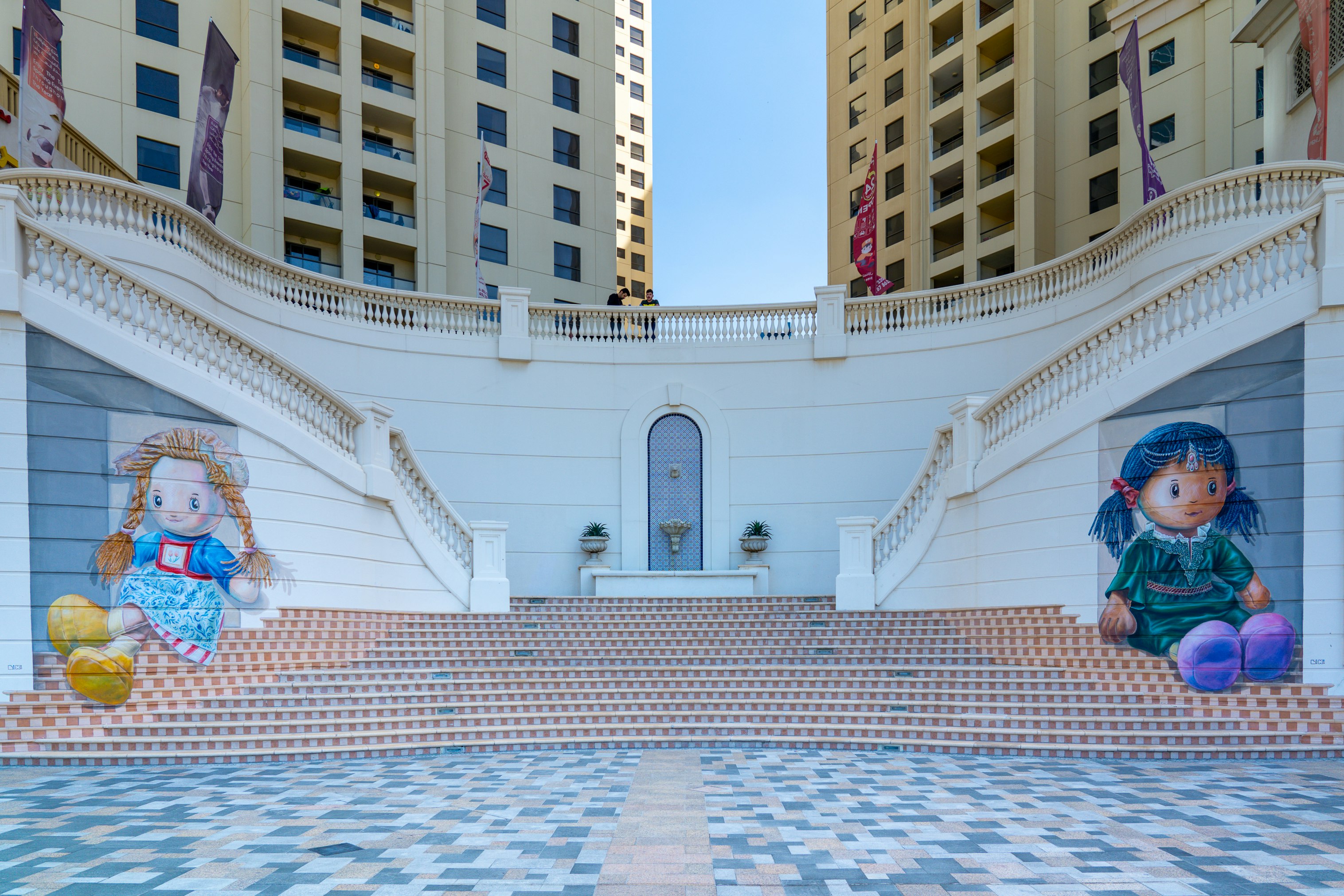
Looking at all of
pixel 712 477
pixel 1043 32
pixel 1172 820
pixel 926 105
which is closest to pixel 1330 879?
pixel 1172 820

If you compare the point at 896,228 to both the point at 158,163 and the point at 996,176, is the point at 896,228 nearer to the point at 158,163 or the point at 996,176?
the point at 996,176

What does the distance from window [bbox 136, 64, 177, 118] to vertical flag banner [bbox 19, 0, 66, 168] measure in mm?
9651

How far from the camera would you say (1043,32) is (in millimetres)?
27625

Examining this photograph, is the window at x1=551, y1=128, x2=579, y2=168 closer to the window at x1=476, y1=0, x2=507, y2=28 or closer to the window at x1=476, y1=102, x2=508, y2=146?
the window at x1=476, y1=102, x2=508, y2=146

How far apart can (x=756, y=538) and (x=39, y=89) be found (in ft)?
43.0

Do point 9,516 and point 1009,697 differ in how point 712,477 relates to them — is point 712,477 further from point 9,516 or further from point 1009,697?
point 9,516

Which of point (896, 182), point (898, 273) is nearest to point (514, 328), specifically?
point (898, 273)

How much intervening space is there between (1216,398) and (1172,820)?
489 cm

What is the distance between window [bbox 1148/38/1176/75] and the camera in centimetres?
2342

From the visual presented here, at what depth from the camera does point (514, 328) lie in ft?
55.7

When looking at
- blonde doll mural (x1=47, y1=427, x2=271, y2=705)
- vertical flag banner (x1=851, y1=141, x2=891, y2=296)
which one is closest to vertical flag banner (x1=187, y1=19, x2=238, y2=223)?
blonde doll mural (x1=47, y1=427, x2=271, y2=705)

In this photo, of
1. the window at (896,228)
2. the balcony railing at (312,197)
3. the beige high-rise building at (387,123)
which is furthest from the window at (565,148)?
the window at (896,228)

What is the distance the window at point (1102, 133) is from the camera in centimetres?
2605

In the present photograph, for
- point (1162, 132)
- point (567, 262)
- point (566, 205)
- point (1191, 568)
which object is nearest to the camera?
point (1191, 568)
